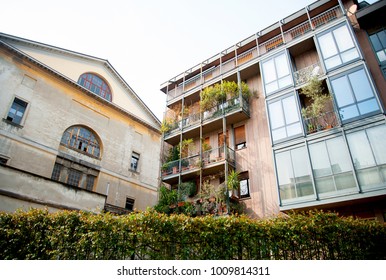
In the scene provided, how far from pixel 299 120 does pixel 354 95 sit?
2804 mm

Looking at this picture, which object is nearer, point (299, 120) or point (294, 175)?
point (294, 175)

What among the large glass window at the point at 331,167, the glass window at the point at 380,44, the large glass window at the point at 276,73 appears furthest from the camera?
the large glass window at the point at 276,73

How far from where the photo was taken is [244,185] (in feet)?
49.5

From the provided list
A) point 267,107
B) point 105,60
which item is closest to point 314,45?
point 267,107

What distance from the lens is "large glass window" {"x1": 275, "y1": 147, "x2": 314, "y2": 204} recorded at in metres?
12.2

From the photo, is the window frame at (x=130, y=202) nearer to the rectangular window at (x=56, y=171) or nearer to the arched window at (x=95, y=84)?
the rectangular window at (x=56, y=171)

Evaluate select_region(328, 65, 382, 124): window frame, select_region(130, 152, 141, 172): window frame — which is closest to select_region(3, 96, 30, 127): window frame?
select_region(130, 152, 141, 172): window frame

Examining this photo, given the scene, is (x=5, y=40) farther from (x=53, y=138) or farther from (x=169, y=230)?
(x=169, y=230)

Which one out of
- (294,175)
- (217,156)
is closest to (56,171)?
(217,156)

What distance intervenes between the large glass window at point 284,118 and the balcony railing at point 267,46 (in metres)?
4.47

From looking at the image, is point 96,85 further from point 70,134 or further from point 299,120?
point 299,120

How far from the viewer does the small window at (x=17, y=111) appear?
54.1 ft

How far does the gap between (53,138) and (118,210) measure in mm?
7209

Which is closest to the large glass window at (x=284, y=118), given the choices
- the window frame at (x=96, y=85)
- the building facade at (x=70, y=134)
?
the building facade at (x=70, y=134)
